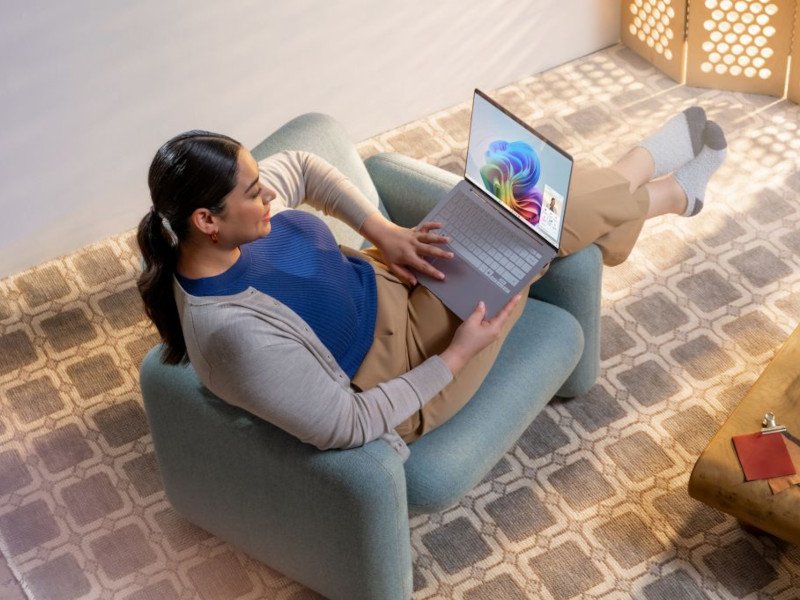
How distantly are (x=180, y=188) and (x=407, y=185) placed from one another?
830mm

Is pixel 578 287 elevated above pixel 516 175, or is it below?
below

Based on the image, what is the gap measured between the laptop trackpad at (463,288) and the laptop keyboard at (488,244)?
A: 0.01 m

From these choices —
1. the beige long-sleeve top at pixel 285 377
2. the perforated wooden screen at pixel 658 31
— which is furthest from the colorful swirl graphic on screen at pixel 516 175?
the perforated wooden screen at pixel 658 31

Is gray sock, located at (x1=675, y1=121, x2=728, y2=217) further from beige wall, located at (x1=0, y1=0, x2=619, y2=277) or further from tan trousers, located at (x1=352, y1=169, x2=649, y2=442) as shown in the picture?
beige wall, located at (x1=0, y1=0, x2=619, y2=277)

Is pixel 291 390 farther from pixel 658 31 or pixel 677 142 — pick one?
pixel 658 31

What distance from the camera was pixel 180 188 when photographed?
2.13 m

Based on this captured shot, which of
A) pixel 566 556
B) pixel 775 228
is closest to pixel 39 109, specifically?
pixel 566 556

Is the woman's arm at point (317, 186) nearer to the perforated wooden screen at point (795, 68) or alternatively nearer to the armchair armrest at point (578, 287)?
the armchair armrest at point (578, 287)

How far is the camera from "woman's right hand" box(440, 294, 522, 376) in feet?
7.98

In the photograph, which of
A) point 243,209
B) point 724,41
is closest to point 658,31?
point 724,41

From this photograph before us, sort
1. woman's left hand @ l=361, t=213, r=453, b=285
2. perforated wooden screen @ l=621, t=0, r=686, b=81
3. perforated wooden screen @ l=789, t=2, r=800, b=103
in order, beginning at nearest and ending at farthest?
woman's left hand @ l=361, t=213, r=453, b=285, perforated wooden screen @ l=789, t=2, r=800, b=103, perforated wooden screen @ l=621, t=0, r=686, b=81

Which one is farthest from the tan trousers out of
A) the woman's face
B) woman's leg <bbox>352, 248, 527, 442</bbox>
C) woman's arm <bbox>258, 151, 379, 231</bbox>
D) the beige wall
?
the beige wall

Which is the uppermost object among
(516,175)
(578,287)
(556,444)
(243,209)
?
(243,209)

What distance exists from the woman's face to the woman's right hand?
0.47m
